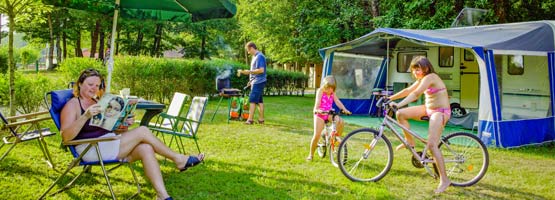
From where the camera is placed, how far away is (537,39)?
23.0ft

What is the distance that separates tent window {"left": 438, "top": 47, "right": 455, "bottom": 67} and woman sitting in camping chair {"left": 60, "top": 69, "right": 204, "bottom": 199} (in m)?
7.90

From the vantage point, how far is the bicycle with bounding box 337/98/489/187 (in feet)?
13.3

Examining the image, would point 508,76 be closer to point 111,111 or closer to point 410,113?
point 410,113

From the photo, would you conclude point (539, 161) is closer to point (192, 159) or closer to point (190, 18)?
point (192, 159)

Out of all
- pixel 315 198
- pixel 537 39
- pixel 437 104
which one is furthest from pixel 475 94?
pixel 315 198

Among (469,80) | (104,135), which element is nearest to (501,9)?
(469,80)

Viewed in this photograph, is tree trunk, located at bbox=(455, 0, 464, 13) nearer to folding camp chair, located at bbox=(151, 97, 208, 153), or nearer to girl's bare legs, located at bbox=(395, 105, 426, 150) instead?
girl's bare legs, located at bbox=(395, 105, 426, 150)

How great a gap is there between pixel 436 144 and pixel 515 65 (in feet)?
17.9

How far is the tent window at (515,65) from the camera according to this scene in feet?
26.9

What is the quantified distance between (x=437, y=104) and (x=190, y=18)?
145 inches

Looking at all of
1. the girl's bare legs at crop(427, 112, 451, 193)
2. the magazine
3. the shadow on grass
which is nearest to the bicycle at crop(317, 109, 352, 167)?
the shadow on grass

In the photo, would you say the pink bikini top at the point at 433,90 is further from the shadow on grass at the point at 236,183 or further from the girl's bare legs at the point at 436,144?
the shadow on grass at the point at 236,183

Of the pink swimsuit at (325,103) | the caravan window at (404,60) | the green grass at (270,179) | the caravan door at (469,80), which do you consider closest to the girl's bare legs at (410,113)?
the green grass at (270,179)

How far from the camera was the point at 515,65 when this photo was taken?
830 cm
